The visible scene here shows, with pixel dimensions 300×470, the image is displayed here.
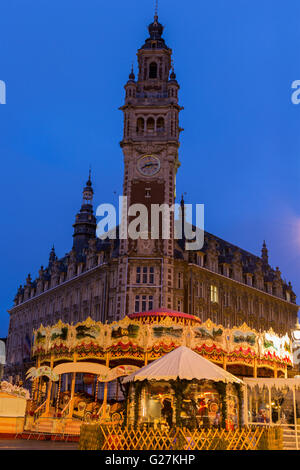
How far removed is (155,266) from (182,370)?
31.3m

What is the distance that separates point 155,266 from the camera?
2080 inches

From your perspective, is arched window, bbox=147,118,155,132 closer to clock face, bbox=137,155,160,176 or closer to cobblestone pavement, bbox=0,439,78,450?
clock face, bbox=137,155,160,176

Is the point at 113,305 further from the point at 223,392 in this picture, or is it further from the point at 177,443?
the point at 177,443

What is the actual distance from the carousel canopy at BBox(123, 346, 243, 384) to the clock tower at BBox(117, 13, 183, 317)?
93.0ft

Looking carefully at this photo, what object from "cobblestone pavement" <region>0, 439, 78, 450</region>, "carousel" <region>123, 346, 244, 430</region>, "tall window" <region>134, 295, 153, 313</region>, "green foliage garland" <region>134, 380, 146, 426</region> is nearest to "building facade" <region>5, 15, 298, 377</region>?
"tall window" <region>134, 295, 153, 313</region>

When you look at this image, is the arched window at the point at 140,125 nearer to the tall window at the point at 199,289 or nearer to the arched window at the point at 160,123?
the arched window at the point at 160,123

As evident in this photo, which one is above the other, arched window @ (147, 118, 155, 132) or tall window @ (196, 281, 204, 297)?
arched window @ (147, 118, 155, 132)

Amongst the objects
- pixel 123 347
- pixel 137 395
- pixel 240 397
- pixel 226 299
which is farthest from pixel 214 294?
pixel 137 395

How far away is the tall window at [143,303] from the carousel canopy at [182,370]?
28322mm

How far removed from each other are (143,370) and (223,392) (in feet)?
11.9

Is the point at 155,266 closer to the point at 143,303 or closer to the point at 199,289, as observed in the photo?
the point at 143,303

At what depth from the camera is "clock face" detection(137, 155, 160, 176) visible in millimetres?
56375

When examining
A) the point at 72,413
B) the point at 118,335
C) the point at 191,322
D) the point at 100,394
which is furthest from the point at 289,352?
the point at 100,394

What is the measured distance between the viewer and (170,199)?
181 ft
